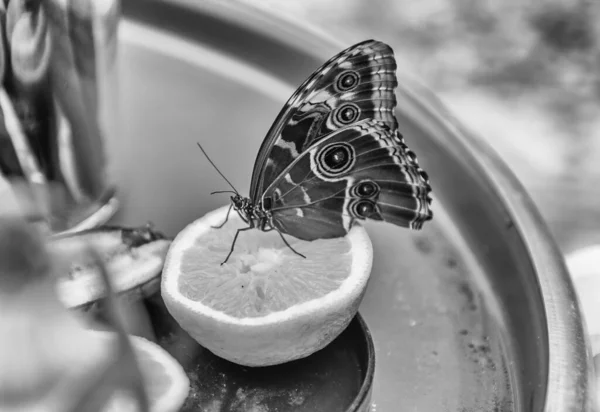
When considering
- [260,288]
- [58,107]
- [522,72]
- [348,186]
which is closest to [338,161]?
[348,186]

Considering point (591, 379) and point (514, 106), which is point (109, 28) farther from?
point (514, 106)

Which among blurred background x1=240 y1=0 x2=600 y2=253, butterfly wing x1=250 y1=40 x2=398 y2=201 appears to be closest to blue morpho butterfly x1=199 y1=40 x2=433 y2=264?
butterfly wing x1=250 y1=40 x2=398 y2=201

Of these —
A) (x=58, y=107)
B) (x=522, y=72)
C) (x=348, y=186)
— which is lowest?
(x=58, y=107)

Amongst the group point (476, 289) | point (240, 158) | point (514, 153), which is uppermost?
point (514, 153)

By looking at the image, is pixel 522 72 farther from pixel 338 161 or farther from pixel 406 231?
pixel 338 161

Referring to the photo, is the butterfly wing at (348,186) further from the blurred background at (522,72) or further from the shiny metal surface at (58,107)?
the blurred background at (522,72)

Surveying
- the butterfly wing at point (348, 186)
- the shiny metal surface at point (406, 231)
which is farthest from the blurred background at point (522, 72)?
the butterfly wing at point (348, 186)

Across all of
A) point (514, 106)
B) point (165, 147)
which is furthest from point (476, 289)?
point (514, 106)
